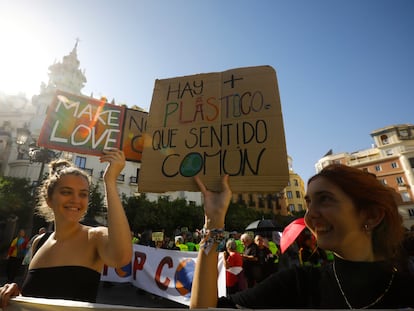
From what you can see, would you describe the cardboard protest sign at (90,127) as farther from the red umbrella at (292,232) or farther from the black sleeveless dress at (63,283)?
the red umbrella at (292,232)

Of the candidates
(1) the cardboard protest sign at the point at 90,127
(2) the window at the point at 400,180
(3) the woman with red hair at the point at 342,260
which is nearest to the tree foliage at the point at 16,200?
(1) the cardboard protest sign at the point at 90,127

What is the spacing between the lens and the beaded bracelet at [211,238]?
4.25 ft

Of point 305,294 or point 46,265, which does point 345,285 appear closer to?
point 305,294

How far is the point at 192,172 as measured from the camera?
6.09 ft

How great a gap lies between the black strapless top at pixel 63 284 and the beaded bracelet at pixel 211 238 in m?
0.77

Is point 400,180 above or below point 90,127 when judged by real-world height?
above

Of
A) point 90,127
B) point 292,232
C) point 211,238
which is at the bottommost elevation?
point 211,238

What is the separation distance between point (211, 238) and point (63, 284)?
0.93 meters

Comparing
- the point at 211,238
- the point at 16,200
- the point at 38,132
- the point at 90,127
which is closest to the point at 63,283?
the point at 211,238

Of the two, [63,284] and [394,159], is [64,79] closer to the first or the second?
[63,284]

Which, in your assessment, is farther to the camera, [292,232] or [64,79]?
[64,79]

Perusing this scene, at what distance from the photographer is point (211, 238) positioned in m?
1.32

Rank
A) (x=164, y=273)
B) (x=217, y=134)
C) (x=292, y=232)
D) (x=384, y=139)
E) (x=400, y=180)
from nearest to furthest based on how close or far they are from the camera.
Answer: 1. (x=217, y=134)
2. (x=292, y=232)
3. (x=164, y=273)
4. (x=400, y=180)
5. (x=384, y=139)

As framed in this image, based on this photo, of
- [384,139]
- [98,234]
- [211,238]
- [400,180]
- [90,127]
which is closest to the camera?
[211,238]
